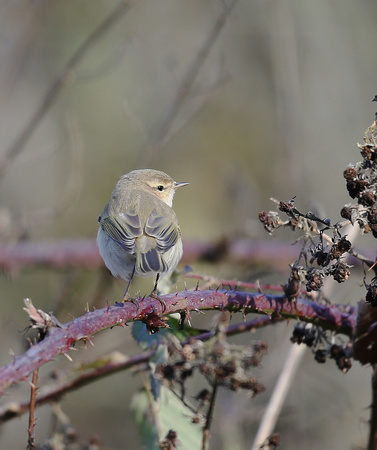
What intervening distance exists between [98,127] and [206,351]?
684 centimetres

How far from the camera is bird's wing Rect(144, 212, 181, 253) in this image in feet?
11.6

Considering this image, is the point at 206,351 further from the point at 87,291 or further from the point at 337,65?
the point at 337,65

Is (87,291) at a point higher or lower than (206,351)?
higher

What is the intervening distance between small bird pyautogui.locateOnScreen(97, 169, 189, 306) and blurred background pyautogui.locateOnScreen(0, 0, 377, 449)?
361 mm

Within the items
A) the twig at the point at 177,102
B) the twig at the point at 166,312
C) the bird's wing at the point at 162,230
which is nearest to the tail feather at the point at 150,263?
the bird's wing at the point at 162,230

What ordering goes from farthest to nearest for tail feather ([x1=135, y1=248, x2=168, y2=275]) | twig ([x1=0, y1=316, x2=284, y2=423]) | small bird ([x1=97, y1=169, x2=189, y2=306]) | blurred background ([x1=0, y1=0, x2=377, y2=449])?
blurred background ([x1=0, y1=0, x2=377, y2=449]) < small bird ([x1=97, y1=169, x2=189, y2=306]) < tail feather ([x1=135, y1=248, x2=168, y2=275]) < twig ([x1=0, y1=316, x2=284, y2=423])

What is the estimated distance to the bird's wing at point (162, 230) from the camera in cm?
353

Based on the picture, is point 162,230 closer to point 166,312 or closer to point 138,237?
point 138,237

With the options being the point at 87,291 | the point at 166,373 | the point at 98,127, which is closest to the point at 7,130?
the point at 98,127

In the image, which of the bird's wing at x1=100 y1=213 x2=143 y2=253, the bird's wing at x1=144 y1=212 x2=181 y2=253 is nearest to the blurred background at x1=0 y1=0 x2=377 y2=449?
the bird's wing at x1=144 y1=212 x2=181 y2=253

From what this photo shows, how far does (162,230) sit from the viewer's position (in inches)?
143

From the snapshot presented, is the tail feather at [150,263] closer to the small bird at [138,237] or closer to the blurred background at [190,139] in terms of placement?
the small bird at [138,237]

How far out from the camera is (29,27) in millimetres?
6391

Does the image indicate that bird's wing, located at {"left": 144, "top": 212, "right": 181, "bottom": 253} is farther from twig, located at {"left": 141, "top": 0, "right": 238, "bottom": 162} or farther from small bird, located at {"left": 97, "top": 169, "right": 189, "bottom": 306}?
twig, located at {"left": 141, "top": 0, "right": 238, "bottom": 162}
